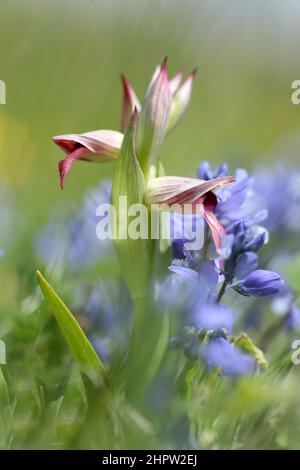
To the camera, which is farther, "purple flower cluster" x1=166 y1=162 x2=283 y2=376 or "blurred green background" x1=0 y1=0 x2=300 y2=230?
"blurred green background" x1=0 y1=0 x2=300 y2=230

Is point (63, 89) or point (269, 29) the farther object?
point (269, 29)

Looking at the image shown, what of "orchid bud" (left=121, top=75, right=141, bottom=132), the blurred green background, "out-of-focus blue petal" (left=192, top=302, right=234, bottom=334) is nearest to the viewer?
"out-of-focus blue petal" (left=192, top=302, right=234, bottom=334)

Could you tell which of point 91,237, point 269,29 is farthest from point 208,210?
point 269,29

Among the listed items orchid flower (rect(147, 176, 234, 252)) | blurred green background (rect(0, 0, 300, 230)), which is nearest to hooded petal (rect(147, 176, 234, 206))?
orchid flower (rect(147, 176, 234, 252))

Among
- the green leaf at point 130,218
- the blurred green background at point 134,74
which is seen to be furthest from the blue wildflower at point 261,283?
the blurred green background at point 134,74

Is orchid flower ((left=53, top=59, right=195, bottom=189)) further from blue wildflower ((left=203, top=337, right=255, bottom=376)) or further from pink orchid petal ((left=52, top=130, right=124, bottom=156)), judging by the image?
blue wildflower ((left=203, top=337, right=255, bottom=376))

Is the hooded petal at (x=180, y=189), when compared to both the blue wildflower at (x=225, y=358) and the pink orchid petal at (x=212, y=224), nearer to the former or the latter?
the pink orchid petal at (x=212, y=224)

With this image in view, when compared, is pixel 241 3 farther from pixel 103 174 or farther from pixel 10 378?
pixel 10 378
